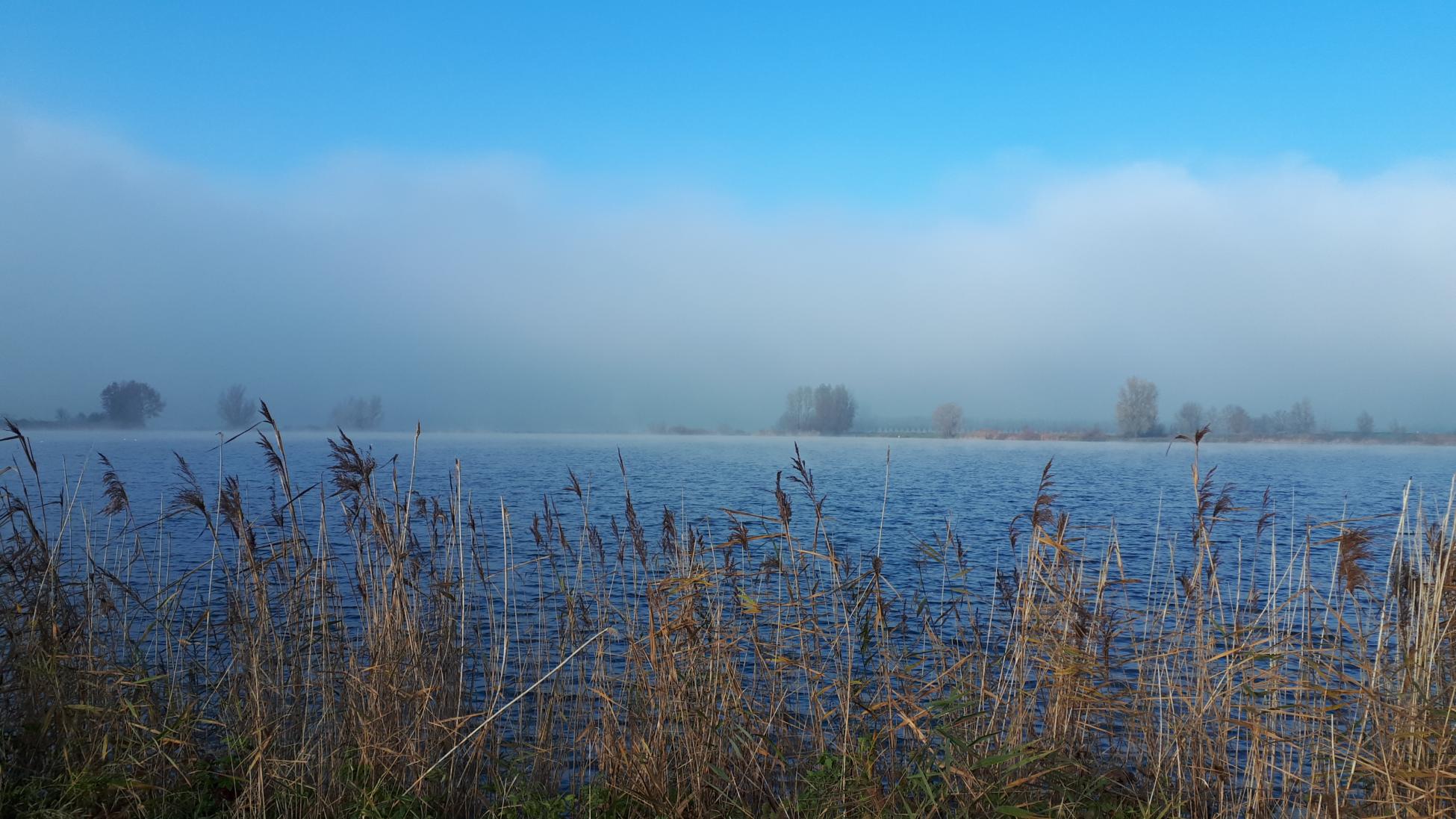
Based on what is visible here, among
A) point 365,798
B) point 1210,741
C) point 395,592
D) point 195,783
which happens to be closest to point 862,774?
point 1210,741

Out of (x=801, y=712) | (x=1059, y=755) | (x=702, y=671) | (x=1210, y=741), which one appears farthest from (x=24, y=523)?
(x=1210, y=741)

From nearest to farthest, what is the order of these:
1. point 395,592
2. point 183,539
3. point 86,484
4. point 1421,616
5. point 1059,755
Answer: point 1421,616, point 1059,755, point 395,592, point 183,539, point 86,484

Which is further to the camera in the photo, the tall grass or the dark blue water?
the dark blue water

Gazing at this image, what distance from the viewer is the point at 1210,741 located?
16.0ft

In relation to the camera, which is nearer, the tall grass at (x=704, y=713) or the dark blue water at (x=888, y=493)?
the tall grass at (x=704, y=713)

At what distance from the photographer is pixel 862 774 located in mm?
4297

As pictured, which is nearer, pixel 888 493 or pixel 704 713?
pixel 704 713

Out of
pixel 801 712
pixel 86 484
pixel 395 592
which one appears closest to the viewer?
pixel 395 592

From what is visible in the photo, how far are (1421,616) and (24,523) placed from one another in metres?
10.3

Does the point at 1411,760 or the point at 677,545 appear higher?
the point at 677,545

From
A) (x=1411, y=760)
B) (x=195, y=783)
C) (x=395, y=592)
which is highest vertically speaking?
(x=395, y=592)

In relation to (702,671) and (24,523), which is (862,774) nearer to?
(702,671)

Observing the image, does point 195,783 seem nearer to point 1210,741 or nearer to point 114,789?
point 114,789

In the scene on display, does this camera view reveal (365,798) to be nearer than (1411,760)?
No
